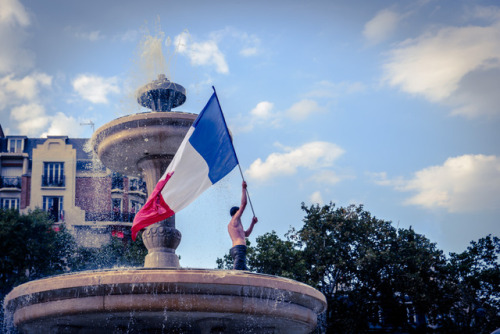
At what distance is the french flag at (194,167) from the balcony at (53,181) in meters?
38.7

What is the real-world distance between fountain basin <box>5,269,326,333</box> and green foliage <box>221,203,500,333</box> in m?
21.9

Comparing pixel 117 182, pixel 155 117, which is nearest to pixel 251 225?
pixel 155 117

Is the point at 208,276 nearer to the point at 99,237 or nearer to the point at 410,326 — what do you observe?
the point at 410,326

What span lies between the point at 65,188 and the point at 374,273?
24.4m

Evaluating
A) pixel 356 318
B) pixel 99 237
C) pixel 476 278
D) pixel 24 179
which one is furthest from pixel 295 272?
pixel 24 179

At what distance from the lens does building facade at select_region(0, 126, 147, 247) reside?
151 ft

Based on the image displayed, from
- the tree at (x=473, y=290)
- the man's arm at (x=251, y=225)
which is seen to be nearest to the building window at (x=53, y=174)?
the tree at (x=473, y=290)

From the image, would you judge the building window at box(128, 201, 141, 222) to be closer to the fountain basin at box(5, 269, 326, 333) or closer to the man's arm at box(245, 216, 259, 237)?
the man's arm at box(245, 216, 259, 237)

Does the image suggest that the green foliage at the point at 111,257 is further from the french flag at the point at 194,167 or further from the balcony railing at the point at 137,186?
the french flag at the point at 194,167

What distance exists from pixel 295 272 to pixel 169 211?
859 inches

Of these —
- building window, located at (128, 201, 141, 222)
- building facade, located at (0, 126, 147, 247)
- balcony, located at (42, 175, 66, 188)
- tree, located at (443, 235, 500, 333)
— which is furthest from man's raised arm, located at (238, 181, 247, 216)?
balcony, located at (42, 175, 66, 188)

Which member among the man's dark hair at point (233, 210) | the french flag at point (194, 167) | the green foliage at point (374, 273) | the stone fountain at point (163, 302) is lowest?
the stone fountain at point (163, 302)

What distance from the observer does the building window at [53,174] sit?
46.7 metres

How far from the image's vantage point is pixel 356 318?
3170cm
